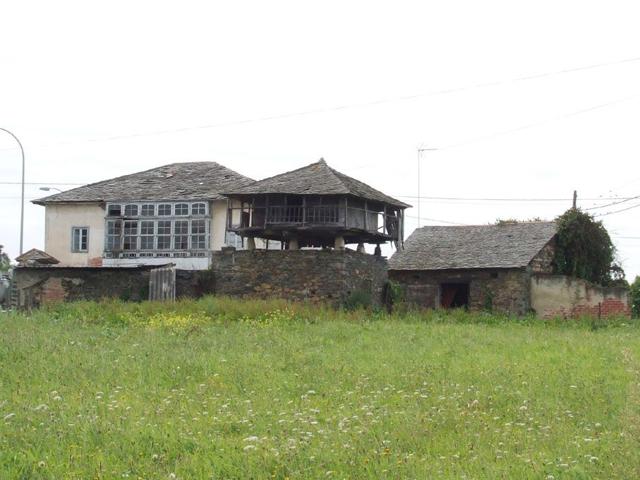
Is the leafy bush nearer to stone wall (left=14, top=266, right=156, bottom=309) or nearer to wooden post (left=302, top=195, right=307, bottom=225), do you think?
wooden post (left=302, top=195, right=307, bottom=225)

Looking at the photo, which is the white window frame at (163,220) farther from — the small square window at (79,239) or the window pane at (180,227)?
the small square window at (79,239)

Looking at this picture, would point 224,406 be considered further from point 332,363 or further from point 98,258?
point 98,258

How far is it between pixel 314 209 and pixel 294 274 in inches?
98.4

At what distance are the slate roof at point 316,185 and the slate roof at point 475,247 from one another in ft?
15.6

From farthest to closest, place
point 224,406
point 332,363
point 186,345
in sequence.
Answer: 1. point 186,345
2. point 332,363
3. point 224,406

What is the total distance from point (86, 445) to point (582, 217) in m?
35.6

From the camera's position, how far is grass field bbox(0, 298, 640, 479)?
448 inches

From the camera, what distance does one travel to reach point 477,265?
139ft

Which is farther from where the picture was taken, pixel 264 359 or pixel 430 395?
pixel 264 359

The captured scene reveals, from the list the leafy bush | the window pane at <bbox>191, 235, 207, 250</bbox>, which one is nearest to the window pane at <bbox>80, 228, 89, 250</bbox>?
the window pane at <bbox>191, 235, 207, 250</bbox>

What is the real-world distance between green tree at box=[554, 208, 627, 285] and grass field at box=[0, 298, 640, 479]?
18.5 m

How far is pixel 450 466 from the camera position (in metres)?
11.2

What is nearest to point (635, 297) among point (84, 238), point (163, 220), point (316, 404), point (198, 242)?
point (198, 242)

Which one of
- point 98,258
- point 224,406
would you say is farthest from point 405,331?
point 98,258
